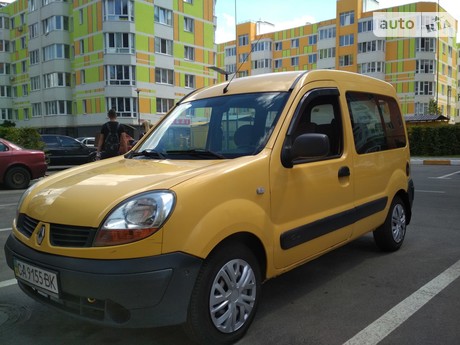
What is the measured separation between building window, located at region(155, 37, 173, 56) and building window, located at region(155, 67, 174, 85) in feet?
5.39

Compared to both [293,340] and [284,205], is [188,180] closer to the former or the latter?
[284,205]

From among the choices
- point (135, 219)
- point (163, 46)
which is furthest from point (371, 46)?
point (135, 219)

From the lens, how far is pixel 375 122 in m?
4.61

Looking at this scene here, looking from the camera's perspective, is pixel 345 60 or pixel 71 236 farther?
pixel 345 60

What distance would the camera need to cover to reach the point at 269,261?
3.16 meters

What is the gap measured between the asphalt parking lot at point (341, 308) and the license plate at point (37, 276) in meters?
0.48

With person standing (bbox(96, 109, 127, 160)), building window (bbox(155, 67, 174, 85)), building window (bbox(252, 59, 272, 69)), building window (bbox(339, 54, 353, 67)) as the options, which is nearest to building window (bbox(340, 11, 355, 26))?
building window (bbox(339, 54, 353, 67))

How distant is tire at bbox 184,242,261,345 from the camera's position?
2664 millimetres

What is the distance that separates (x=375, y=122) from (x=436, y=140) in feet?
68.8

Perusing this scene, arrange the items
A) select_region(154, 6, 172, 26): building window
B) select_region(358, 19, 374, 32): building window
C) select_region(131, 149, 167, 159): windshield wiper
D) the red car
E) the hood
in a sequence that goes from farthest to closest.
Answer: select_region(358, 19, 374, 32): building window → select_region(154, 6, 172, 26): building window → the red car → select_region(131, 149, 167, 159): windshield wiper → the hood

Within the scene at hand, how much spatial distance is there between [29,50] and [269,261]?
51101 millimetres

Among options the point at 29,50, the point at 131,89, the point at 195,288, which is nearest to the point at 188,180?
the point at 195,288

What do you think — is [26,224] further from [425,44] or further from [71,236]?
[425,44]

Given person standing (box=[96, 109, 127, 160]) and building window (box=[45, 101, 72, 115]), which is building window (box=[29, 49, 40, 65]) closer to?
building window (box=[45, 101, 72, 115])
